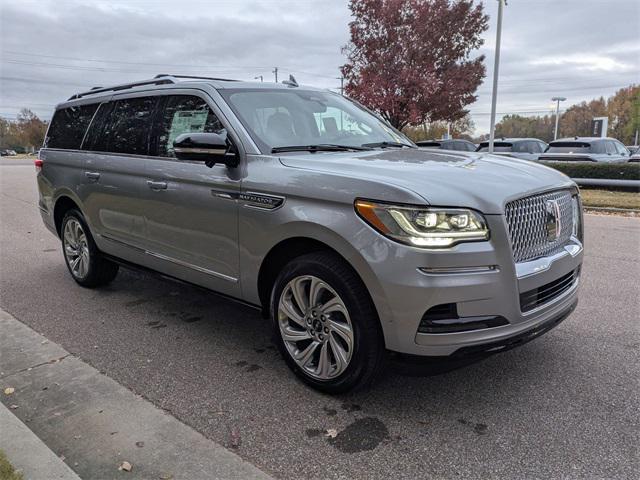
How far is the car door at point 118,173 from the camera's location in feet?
15.0

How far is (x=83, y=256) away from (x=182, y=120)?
2341 mm

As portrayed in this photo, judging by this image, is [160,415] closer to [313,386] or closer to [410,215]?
[313,386]

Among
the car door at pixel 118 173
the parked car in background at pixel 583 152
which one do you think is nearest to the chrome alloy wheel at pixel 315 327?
the car door at pixel 118 173

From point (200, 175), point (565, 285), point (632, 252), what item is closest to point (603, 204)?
point (632, 252)

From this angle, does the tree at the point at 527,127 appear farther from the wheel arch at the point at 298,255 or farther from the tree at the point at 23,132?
the wheel arch at the point at 298,255

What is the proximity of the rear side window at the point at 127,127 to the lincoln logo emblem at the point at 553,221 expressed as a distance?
10.4ft

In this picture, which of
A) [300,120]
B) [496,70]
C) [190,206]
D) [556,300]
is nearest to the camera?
[556,300]

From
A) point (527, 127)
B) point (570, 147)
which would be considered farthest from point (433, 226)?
point (527, 127)

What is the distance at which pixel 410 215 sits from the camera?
2.73 metres

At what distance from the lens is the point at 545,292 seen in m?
3.06

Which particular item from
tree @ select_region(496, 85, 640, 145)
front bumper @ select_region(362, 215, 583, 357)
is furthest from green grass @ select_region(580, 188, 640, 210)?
tree @ select_region(496, 85, 640, 145)

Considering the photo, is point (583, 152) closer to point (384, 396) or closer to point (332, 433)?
point (384, 396)

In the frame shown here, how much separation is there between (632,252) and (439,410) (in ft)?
17.9

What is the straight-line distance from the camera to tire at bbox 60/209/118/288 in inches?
217
